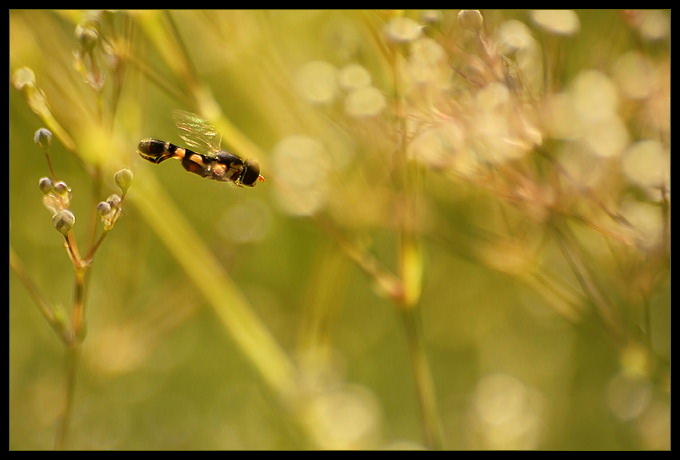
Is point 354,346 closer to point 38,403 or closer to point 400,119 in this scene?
point 38,403

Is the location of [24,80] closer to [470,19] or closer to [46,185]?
[46,185]

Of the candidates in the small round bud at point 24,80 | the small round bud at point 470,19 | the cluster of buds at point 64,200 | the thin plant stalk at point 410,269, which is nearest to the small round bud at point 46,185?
the cluster of buds at point 64,200

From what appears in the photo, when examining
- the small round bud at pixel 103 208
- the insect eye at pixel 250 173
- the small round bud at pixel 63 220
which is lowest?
the small round bud at pixel 63 220

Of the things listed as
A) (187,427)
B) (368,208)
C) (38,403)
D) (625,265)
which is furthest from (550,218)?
Answer: (38,403)

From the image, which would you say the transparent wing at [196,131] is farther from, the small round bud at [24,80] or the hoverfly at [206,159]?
the small round bud at [24,80]

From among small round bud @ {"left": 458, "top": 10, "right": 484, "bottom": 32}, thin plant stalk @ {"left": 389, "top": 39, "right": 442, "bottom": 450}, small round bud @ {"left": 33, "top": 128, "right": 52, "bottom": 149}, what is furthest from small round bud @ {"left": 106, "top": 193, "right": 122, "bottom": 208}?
small round bud @ {"left": 458, "top": 10, "right": 484, "bottom": 32}
